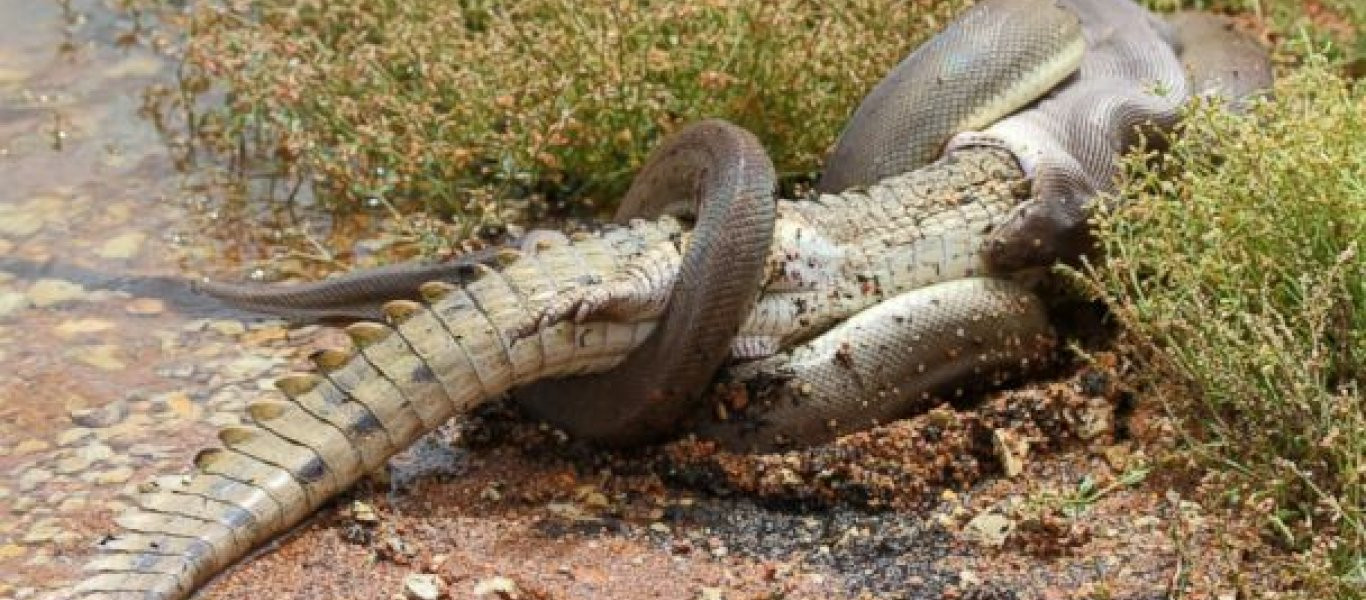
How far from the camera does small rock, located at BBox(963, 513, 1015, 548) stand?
5007mm

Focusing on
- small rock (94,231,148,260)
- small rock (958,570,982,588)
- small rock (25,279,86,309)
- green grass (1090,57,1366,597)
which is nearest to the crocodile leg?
green grass (1090,57,1366,597)

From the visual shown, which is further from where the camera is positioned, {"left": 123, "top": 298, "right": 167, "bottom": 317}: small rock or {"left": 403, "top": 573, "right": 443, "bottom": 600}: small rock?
{"left": 123, "top": 298, "right": 167, "bottom": 317}: small rock

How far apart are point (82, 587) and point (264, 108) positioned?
2.80 meters

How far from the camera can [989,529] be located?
507 cm

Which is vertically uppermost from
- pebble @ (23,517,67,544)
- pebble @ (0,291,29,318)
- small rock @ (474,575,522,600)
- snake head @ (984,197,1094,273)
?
snake head @ (984,197,1094,273)

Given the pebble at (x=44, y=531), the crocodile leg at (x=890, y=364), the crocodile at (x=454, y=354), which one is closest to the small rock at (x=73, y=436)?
the pebble at (x=44, y=531)

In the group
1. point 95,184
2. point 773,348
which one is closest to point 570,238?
point 773,348

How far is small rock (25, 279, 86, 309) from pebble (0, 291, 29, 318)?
0.08 ft

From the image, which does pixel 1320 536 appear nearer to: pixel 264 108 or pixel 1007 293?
pixel 1007 293

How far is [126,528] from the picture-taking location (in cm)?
484

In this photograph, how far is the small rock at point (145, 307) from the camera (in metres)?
6.40

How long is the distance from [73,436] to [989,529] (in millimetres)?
2355

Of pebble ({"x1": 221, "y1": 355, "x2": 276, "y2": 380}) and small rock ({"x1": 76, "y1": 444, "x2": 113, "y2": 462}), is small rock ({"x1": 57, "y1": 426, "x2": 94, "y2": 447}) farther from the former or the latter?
pebble ({"x1": 221, "y1": 355, "x2": 276, "y2": 380})

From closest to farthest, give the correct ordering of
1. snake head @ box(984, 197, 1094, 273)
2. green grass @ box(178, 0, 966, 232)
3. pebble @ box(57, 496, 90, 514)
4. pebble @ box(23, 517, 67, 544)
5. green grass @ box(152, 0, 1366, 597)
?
green grass @ box(152, 0, 1366, 597), pebble @ box(23, 517, 67, 544), pebble @ box(57, 496, 90, 514), snake head @ box(984, 197, 1094, 273), green grass @ box(178, 0, 966, 232)
